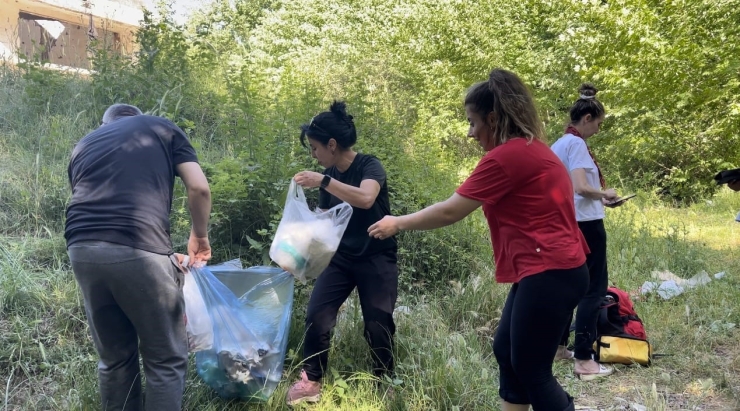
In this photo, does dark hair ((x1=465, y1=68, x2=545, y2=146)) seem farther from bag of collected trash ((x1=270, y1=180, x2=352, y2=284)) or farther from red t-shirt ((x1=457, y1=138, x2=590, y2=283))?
bag of collected trash ((x1=270, y1=180, x2=352, y2=284))

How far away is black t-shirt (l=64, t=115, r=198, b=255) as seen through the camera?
2.37m

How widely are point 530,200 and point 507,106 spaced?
0.40m

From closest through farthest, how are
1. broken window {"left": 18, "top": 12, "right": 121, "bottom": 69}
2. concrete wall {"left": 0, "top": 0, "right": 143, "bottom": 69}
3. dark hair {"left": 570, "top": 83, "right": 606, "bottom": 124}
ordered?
1. dark hair {"left": 570, "top": 83, "right": 606, "bottom": 124}
2. broken window {"left": 18, "top": 12, "right": 121, "bottom": 69}
3. concrete wall {"left": 0, "top": 0, "right": 143, "bottom": 69}

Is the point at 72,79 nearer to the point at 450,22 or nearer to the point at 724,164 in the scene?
the point at 450,22

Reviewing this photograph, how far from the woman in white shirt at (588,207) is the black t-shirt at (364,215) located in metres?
1.31

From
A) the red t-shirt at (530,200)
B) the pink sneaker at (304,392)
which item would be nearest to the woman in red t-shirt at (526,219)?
the red t-shirt at (530,200)

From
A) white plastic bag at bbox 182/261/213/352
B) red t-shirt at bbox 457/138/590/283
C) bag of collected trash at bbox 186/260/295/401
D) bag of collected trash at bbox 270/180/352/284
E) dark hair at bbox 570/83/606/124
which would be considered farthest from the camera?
dark hair at bbox 570/83/606/124

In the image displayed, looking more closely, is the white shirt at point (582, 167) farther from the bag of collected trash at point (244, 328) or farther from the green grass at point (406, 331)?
the bag of collected trash at point (244, 328)

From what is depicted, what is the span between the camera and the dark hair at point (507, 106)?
7.64 ft

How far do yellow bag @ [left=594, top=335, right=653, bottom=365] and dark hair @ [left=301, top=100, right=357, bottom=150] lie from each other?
7.80 ft

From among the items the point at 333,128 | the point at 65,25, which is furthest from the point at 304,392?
the point at 65,25

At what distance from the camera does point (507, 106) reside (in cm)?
233

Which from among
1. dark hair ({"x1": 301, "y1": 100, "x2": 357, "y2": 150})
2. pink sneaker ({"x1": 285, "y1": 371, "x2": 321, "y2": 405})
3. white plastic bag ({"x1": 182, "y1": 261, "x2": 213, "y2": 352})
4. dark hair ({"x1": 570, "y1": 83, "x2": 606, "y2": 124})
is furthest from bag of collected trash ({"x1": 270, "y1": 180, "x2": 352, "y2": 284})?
dark hair ({"x1": 570, "y1": 83, "x2": 606, "y2": 124})

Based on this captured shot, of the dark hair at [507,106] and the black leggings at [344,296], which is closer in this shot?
the dark hair at [507,106]
